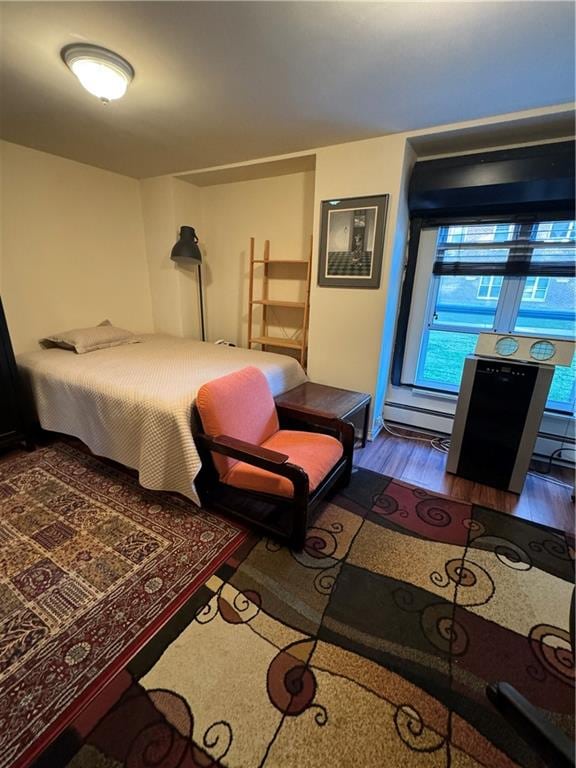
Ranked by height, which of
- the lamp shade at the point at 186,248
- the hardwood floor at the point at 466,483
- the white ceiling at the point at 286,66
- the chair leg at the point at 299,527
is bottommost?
the hardwood floor at the point at 466,483

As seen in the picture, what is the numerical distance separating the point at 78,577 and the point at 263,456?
3.23 ft

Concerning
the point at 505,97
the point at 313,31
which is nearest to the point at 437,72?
the point at 505,97

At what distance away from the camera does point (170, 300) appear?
12.0 ft

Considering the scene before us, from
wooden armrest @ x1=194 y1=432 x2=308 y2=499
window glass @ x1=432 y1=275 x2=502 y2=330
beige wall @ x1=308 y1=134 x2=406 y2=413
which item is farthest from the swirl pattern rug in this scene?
window glass @ x1=432 y1=275 x2=502 y2=330

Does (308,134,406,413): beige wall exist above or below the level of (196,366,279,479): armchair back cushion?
above

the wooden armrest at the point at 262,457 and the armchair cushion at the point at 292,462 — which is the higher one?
the wooden armrest at the point at 262,457

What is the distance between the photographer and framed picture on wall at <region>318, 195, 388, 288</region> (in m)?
→ 2.42

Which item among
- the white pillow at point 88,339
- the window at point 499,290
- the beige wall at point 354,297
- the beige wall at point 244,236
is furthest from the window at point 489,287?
the white pillow at point 88,339

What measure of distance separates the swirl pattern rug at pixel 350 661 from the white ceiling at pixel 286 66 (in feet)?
7.61

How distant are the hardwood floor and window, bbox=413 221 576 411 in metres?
0.60

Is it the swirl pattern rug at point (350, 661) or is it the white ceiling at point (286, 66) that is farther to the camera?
the white ceiling at point (286, 66)

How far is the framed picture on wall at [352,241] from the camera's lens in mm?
2418

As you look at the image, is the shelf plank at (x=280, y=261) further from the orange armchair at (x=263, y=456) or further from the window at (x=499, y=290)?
the orange armchair at (x=263, y=456)

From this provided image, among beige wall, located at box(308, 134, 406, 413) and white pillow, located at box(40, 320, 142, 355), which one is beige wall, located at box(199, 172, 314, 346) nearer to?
beige wall, located at box(308, 134, 406, 413)
